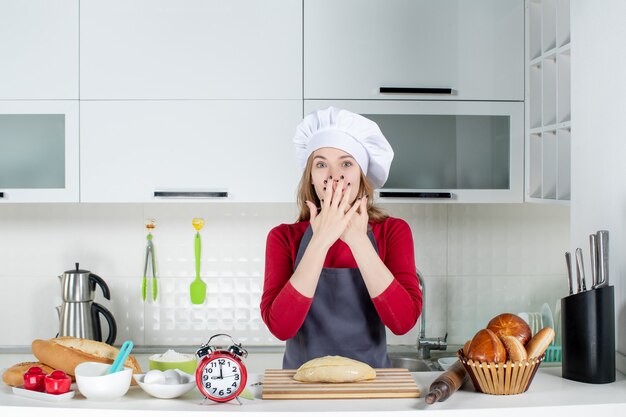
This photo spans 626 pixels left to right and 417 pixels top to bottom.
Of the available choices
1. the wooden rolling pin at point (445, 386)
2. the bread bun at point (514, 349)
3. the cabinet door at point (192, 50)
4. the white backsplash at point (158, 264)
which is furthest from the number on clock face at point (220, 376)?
the white backsplash at point (158, 264)

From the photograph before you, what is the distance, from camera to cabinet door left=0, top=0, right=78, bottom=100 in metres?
2.34

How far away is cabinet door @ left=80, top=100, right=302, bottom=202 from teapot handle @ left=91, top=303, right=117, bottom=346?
43 cm

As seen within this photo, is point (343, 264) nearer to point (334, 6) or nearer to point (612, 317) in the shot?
point (612, 317)

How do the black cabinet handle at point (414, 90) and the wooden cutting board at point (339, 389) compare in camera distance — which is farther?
the black cabinet handle at point (414, 90)

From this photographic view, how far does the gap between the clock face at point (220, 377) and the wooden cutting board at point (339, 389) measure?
69 mm

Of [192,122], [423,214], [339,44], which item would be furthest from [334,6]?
[423,214]

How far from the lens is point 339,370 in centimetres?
126

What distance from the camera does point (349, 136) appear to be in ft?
5.68

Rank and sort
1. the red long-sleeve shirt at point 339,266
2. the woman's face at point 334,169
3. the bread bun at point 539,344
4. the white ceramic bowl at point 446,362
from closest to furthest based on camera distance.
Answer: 1. the bread bun at point 539,344
2. the red long-sleeve shirt at point 339,266
3. the woman's face at point 334,169
4. the white ceramic bowl at point 446,362

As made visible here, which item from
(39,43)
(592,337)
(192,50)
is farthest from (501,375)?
(39,43)

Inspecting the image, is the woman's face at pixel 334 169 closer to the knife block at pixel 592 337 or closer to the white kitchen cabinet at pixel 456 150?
the knife block at pixel 592 337

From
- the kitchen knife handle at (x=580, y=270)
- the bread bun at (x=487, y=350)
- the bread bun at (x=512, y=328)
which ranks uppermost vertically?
the kitchen knife handle at (x=580, y=270)

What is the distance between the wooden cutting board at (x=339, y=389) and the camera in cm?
123

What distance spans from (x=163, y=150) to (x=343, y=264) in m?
0.86
